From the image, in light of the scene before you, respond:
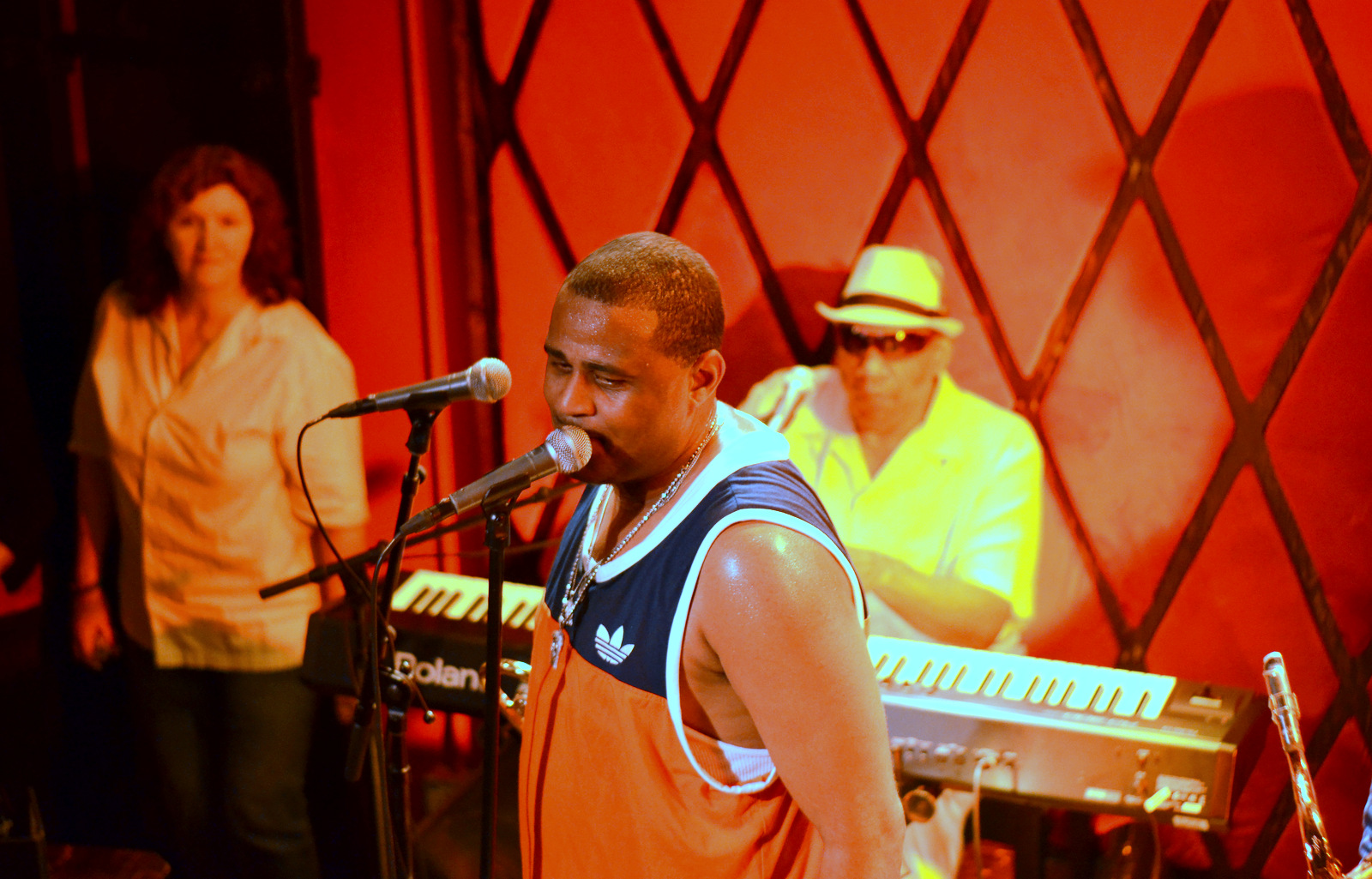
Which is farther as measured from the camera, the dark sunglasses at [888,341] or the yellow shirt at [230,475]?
the yellow shirt at [230,475]

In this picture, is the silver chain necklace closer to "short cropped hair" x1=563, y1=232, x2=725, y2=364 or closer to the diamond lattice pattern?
"short cropped hair" x1=563, y1=232, x2=725, y2=364

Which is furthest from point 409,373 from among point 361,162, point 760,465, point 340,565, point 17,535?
point 760,465


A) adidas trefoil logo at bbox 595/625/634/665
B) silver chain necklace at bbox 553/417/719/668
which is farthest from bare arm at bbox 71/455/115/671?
adidas trefoil logo at bbox 595/625/634/665

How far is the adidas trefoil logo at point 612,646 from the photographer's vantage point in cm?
122

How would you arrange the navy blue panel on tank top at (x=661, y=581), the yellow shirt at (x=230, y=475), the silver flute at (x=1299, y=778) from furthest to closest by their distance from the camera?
the yellow shirt at (x=230, y=475) → the silver flute at (x=1299, y=778) → the navy blue panel on tank top at (x=661, y=581)

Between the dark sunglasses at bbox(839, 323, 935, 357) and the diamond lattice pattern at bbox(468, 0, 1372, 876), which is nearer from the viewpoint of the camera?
the diamond lattice pattern at bbox(468, 0, 1372, 876)

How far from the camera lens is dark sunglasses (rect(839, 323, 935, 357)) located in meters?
2.51

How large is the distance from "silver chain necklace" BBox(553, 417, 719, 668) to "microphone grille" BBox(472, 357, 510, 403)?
0.22 meters

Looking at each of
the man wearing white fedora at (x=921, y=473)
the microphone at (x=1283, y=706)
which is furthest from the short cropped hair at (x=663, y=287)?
the man wearing white fedora at (x=921, y=473)

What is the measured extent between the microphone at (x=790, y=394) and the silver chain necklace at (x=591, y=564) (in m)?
1.31

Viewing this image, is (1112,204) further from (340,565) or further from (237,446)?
(237,446)

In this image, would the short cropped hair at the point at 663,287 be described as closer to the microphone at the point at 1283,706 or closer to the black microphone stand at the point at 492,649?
the black microphone stand at the point at 492,649

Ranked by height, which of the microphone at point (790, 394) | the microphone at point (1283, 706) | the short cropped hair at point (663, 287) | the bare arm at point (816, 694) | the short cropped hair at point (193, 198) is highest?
the short cropped hair at point (193, 198)

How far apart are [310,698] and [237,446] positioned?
66 centimetres
